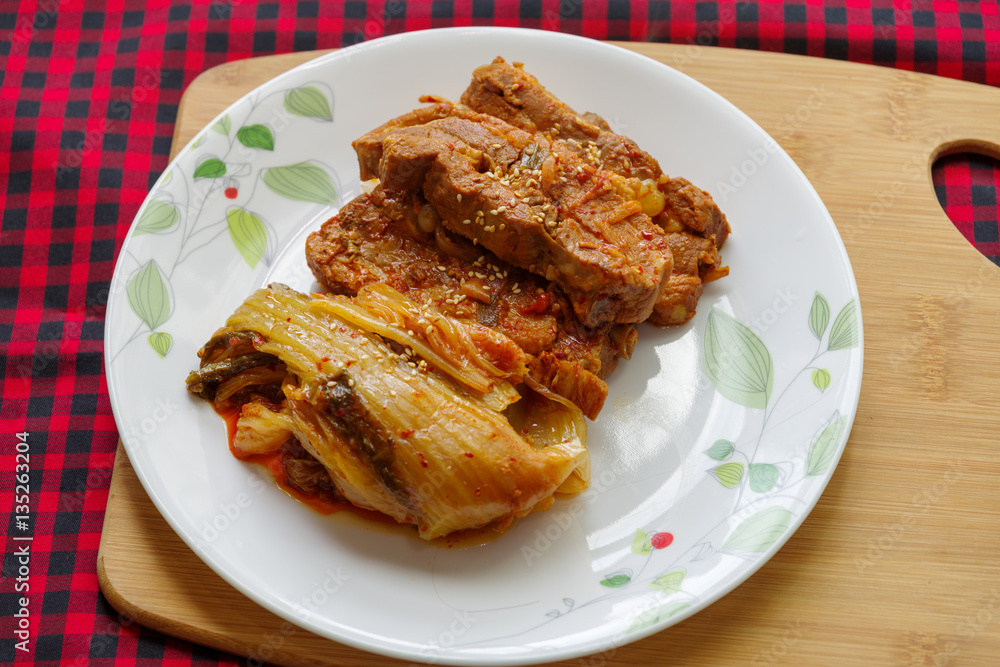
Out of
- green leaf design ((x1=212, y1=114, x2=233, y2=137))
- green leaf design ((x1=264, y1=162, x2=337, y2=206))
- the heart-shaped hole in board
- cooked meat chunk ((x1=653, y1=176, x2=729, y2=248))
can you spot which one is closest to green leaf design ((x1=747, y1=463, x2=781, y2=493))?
cooked meat chunk ((x1=653, y1=176, x2=729, y2=248))

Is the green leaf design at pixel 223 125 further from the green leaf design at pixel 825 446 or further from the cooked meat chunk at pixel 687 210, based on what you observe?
the green leaf design at pixel 825 446

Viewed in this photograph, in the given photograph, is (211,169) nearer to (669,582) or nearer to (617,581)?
(617,581)

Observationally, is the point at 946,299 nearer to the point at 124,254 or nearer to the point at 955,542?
the point at 955,542

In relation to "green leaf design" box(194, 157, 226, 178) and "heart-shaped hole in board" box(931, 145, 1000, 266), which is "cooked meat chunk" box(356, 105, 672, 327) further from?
"heart-shaped hole in board" box(931, 145, 1000, 266)

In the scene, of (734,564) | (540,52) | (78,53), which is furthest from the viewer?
(78,53)

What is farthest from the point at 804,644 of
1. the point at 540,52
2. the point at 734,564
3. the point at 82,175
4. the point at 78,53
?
the point at 78,53

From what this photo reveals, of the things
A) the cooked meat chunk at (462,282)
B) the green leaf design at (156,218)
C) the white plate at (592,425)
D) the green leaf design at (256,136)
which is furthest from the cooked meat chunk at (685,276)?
the green leaf design at (156,218)

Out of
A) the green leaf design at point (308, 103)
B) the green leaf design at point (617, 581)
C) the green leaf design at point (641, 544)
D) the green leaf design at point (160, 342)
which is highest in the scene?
the green leaf design at point (308, 103)
